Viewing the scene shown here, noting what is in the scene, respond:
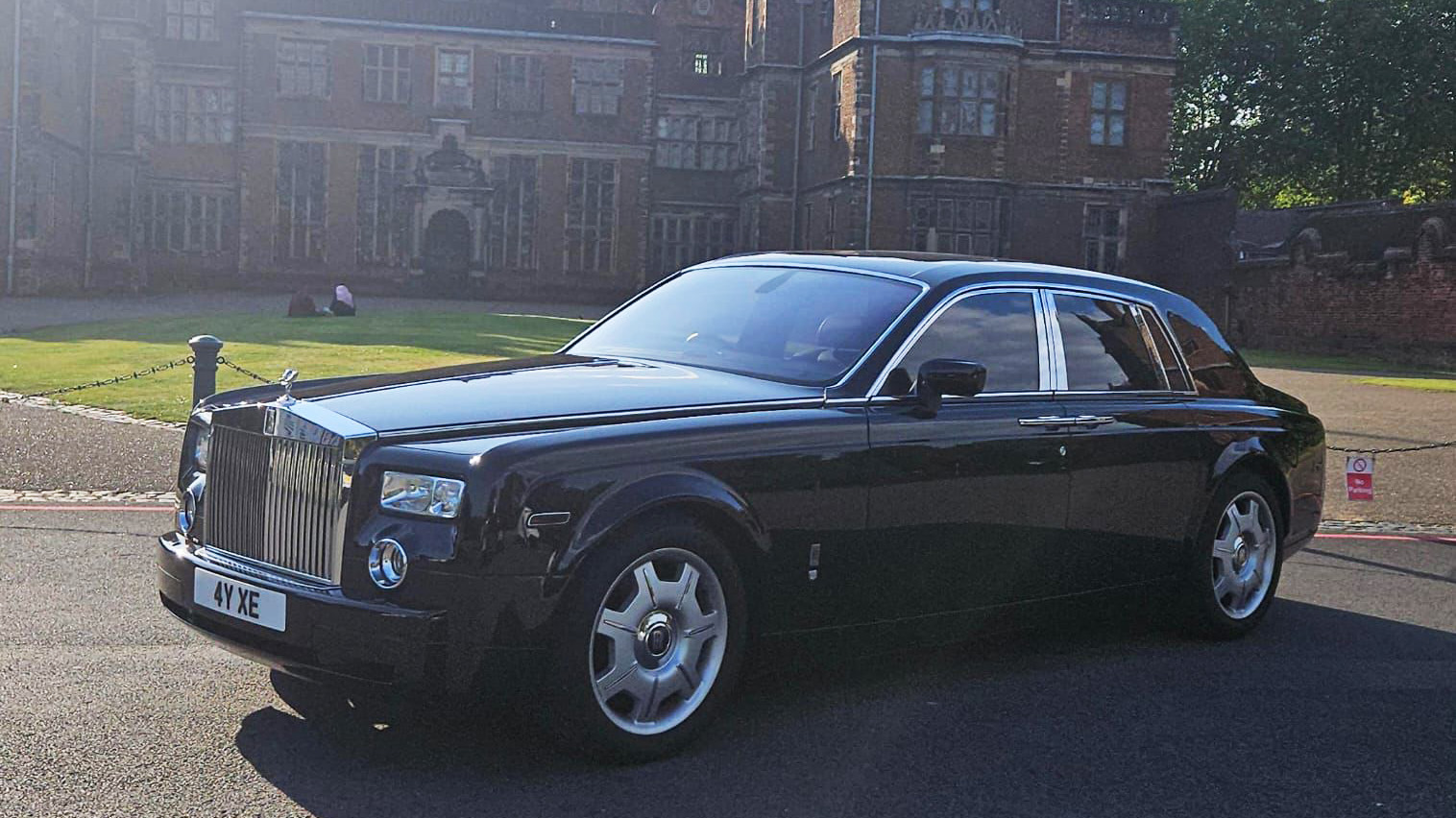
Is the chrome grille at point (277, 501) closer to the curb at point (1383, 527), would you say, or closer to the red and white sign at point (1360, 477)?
the red and white sign at point (1360, 477)

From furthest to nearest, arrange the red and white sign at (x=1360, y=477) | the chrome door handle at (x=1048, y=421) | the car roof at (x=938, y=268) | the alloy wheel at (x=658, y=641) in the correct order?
the red and white sign at (x=1360, y=477), the car roof at (x=938, y=268), the chrome door handle at (x=1048, y=421), the alloy wheel at (x=658, y=641)

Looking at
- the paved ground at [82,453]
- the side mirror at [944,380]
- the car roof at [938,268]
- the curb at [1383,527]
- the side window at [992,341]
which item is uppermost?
the car roof at [938,268]

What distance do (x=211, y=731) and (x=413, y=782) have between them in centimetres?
91

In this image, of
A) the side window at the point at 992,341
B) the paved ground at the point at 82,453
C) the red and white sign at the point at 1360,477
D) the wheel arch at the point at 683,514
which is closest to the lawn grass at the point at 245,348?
the paved ground at the point at 82,453

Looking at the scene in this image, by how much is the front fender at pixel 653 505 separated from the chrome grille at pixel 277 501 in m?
0.71

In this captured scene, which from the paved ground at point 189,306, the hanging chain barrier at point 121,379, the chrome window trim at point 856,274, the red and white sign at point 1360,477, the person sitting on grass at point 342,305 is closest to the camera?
the chrome window trim at point 856,274

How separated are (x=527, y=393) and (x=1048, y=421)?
2.16 meters

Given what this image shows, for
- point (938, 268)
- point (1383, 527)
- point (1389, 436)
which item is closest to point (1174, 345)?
point (938, 268)

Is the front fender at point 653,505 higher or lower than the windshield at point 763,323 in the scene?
lower

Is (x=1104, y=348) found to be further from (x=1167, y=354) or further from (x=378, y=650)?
(x=378, y=650)

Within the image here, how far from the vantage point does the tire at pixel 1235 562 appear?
713 centimetres

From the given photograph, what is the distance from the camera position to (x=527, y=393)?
5.41m

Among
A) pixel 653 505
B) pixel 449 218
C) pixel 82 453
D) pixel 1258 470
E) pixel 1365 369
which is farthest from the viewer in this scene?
pixel 449 218

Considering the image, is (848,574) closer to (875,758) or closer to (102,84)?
(875,758)
